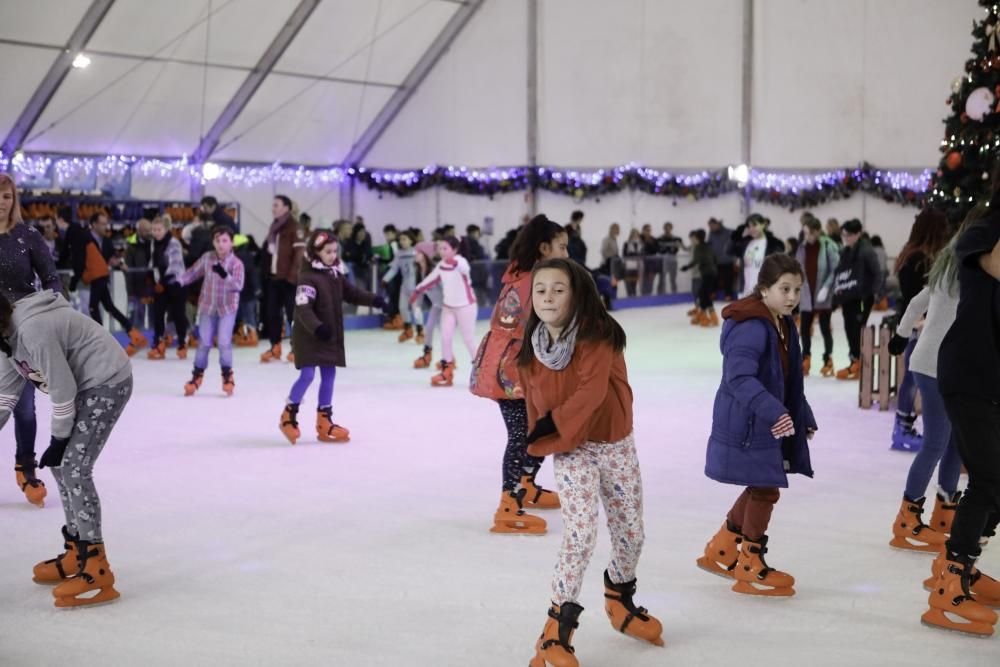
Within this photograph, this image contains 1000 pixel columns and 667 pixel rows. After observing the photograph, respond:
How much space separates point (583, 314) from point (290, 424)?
4108 millimetres

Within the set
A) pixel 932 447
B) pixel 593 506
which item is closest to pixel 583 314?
pixel 593 506

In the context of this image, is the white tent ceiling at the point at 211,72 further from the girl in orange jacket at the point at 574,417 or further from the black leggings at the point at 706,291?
the girl in orange jacket at the point at 574,417

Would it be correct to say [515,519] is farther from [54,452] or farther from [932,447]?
[54,452]

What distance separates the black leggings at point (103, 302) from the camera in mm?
12273

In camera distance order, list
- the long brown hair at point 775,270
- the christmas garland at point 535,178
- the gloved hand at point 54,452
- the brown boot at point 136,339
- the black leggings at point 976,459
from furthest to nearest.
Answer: the christmas garland at point 535,178 → the brown boot at point 136,339 → the long brown hair at point 775,270 → the gloved hand at point 54,452 → the black leggings at point 976,459

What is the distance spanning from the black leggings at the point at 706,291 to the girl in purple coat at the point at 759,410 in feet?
38.5

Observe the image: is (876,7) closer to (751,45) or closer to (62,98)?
(751,45)

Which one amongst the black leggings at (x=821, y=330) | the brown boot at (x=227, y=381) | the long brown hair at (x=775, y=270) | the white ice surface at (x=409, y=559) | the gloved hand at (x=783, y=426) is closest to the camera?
the white ice surface at (x=409, y=559)

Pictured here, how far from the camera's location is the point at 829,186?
21.5 meters

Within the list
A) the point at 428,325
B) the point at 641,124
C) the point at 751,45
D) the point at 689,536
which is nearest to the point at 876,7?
the point at 751,45

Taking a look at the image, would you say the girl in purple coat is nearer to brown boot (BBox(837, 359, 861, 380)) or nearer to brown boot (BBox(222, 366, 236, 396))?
brown boot (BBox(222, 366, 236, 396))

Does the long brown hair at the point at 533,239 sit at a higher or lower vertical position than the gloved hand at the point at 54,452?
higher

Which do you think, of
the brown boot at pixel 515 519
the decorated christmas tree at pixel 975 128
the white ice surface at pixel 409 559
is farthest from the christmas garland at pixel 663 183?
the brown boot at pixel 515 519

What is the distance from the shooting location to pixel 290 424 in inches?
292
